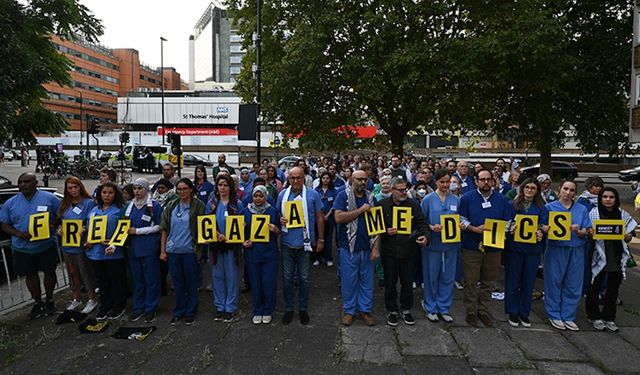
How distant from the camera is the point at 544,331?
16.6ft

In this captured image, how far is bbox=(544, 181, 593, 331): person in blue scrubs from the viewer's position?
5.13m

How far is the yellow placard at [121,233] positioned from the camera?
5246mm

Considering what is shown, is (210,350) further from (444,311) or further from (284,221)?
(444,311)

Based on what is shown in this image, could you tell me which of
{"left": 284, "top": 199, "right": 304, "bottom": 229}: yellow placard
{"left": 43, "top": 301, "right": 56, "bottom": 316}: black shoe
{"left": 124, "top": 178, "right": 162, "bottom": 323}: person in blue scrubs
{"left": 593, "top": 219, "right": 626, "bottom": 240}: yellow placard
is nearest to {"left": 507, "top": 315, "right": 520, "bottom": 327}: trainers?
{"left": 593, "top": 219, "right": 626, "bottom": 240}: yellow placard

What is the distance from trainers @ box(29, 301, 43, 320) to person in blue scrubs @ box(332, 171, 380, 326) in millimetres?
4007

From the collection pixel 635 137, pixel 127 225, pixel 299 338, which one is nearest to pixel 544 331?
pixel 299 338

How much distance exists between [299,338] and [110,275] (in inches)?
104

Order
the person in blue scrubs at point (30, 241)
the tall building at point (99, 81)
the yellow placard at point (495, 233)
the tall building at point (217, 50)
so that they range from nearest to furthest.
Answer: the yellow placard at point (495, 233), the person in blue scrubs at point (30, 241), the tall building at point (99, 81), the tall building at point (217, 50)

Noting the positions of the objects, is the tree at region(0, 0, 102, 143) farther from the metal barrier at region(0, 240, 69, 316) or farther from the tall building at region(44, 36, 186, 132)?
the tall building at region(44, 36, 186, 132)

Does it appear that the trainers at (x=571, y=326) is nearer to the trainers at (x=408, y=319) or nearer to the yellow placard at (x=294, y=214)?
the trainers at (x=408, y=319)

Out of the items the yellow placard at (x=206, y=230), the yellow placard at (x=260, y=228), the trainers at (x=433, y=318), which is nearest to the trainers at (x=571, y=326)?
the trainers at (x=433, y=318)

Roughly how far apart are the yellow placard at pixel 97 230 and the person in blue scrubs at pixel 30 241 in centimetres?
70

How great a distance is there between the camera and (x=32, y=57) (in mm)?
7809

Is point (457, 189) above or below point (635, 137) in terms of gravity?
below
